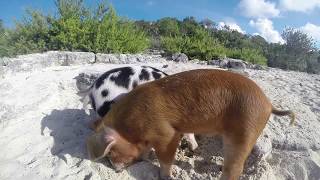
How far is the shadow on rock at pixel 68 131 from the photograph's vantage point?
5.07 metres

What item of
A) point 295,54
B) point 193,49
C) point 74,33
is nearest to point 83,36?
point 74,33

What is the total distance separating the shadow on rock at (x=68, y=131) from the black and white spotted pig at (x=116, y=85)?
375 mm

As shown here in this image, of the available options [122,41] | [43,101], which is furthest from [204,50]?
[43,101]

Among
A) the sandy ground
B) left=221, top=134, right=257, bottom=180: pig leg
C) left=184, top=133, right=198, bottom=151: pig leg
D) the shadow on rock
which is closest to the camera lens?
left=221, top=134, right=257, bottom=180: pig leg

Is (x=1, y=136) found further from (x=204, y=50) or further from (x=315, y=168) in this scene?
(x=204, y=50)

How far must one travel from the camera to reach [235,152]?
13.9ft

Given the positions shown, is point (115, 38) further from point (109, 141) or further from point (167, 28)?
point (167, 28)

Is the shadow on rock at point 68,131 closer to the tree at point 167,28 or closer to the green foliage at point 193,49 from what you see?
the green foliage at point 193,49

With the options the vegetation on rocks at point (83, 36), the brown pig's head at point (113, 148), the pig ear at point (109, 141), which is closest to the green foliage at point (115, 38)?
the vegetation on rocks at point (83, 36)

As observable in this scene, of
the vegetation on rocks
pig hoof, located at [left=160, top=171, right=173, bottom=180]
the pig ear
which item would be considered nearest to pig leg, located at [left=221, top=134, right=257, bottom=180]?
pig hoof, located at [left=160, top=171, right=173, bottom=180]

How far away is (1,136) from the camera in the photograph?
5.51 m

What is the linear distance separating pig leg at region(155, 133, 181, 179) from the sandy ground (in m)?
0.20

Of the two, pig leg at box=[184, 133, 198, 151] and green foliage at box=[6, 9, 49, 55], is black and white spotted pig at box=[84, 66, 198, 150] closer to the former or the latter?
pig leg at box=[184, 133, 198, 151]

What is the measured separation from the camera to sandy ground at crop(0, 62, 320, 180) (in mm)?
4789
